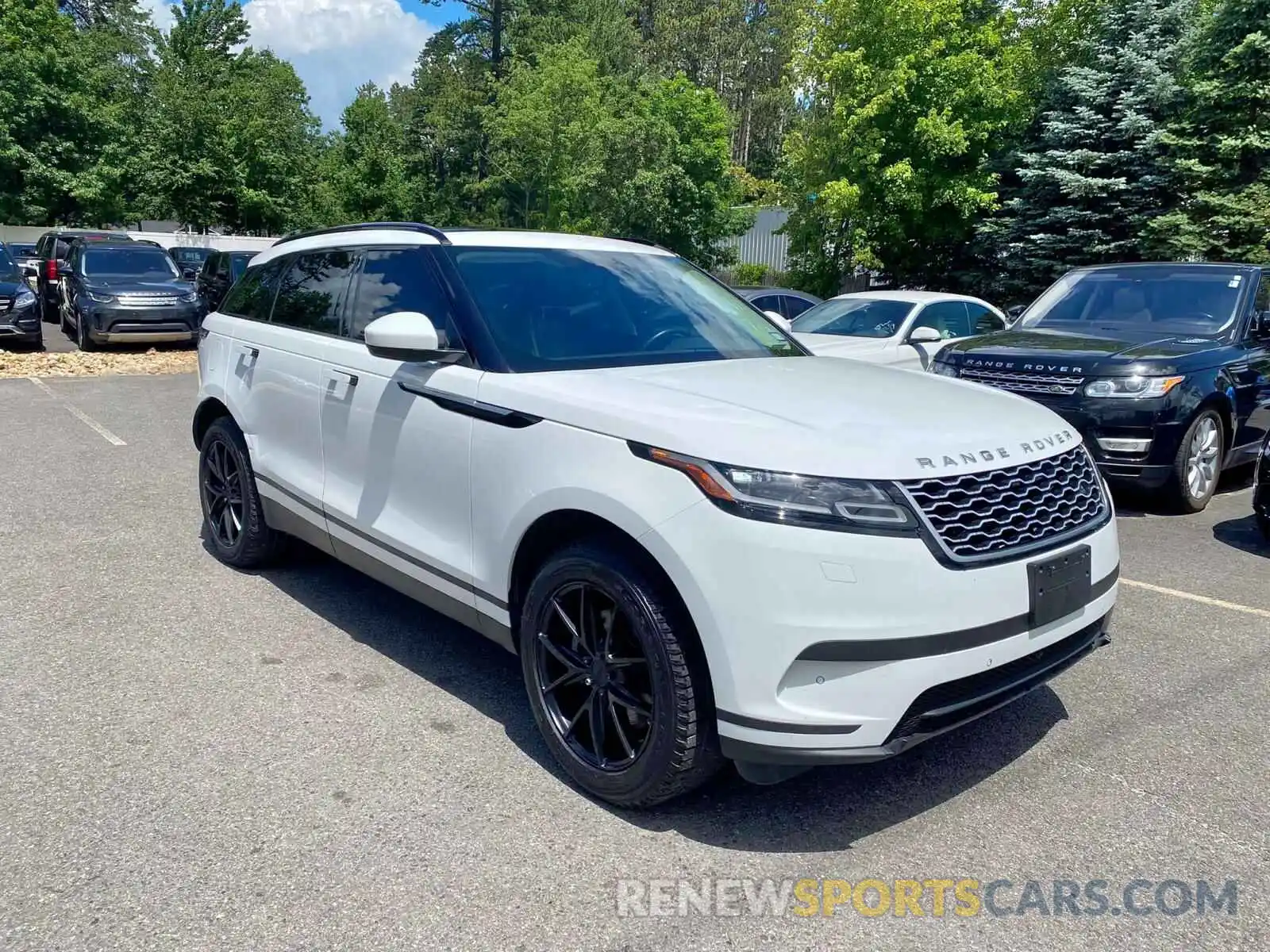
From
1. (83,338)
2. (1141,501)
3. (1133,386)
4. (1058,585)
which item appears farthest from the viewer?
(83,338)

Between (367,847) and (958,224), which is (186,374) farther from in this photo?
(958,224)

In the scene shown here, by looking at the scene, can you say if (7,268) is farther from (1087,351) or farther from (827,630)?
(827,630)

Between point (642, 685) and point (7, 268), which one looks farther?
point (7, 268)

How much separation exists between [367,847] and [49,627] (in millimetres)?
2483

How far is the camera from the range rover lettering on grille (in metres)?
2.78

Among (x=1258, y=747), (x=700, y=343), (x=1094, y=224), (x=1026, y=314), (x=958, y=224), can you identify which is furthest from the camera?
(x=958, y=224)

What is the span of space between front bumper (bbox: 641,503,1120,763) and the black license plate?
0.41 feet

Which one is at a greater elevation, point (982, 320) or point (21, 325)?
point (982, 320)

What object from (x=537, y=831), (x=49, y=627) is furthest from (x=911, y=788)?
(x=49, y=627)

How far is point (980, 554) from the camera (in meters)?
2.77

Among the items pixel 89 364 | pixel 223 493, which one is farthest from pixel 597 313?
pixel 89 364

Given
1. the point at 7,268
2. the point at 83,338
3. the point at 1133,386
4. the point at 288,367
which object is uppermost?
the point at 7,268

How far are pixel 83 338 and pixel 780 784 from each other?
1595 cm

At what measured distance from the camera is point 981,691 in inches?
112
